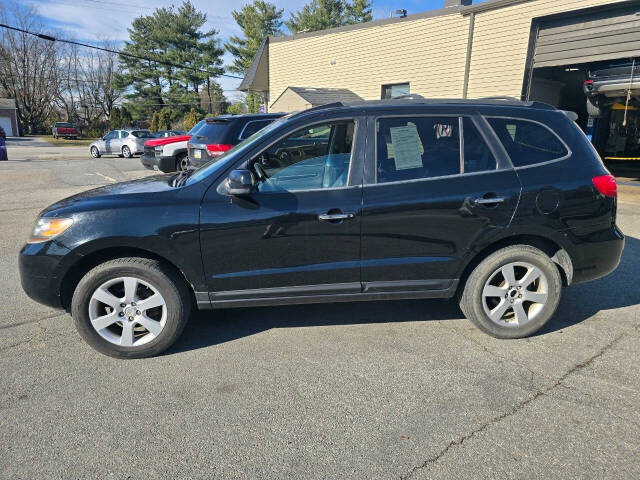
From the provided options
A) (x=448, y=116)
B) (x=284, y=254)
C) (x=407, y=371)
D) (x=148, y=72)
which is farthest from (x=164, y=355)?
(x=148, y=72)

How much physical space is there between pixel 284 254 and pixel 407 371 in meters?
1.21

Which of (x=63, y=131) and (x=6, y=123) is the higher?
(x=6, y=123)

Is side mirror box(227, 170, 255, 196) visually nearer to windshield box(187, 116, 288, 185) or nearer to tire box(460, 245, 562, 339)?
windshield box(187, 116, 288, 185)

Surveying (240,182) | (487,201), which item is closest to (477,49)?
(487,201)

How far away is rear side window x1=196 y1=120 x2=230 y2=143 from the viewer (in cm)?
860

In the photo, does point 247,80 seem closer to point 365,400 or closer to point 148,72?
point 365,400

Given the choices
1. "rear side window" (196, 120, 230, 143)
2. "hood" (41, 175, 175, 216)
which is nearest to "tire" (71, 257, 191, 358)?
"hood" (41, 175, 175, 216)

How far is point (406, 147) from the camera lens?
3270 millimetres

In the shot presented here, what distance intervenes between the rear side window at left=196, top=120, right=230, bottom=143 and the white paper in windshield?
594 centimetres

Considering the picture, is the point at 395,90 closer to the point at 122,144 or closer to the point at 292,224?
the point at 292,224

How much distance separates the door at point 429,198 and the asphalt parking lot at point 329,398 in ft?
2.11

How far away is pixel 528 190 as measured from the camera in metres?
3.28

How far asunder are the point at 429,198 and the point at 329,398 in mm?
1591

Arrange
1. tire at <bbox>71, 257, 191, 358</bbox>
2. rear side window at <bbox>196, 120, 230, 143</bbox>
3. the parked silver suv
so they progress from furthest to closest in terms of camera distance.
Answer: the parked silver suv < rear side window at <bbox>196, 120, 230, 143</bbox> < tire at <bbox>71, 257, 191, 358</bbox>
